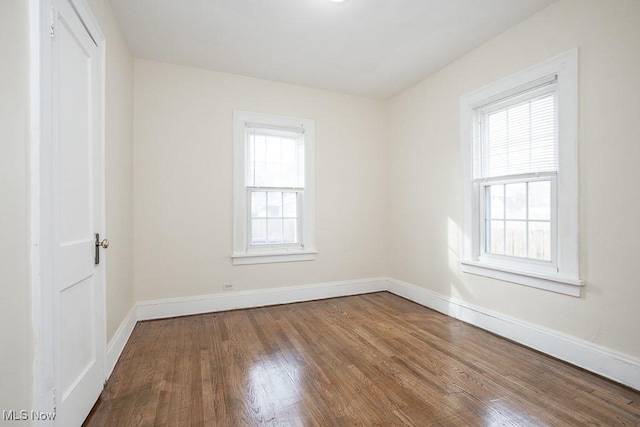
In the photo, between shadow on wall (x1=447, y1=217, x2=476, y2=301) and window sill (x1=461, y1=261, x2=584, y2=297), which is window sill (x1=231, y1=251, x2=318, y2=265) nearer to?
shadow on wall (x1=447, y1=217, x2=476, y2=301)

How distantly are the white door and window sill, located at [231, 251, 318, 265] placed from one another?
5.55ft

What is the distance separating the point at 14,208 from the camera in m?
1.11

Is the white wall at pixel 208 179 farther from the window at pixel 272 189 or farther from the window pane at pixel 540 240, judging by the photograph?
the window pane at pixel 540 240

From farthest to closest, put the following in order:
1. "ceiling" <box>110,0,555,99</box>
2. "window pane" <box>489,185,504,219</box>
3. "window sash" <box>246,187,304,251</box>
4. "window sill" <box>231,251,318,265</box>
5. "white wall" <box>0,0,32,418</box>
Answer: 1. "window sash" <box>246,187,304,251</box>
2. "window sill" <box>231,251,318,265</box>
3. "window pane" <box>489,185,504,219</box>
4. "ceiling" <box>110,0,555,99</box>
5. "white wall" <box>0,0,32,418</box>

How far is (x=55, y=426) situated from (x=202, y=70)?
3400 mm

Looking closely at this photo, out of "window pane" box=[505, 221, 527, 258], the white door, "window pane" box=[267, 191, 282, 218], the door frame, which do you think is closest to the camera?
the door frame

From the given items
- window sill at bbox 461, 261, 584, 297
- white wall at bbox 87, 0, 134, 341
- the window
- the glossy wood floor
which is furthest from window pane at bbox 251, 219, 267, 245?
window sill at bbox 461, 261, 584, 297

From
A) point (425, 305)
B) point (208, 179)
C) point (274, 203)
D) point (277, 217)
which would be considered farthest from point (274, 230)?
point (425, 305)

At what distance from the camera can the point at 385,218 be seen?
177 inches

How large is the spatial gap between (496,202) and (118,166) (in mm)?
3543

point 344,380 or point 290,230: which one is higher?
point 290,230

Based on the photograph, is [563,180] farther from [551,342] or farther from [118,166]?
[118,166]

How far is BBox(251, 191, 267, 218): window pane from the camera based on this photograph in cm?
375

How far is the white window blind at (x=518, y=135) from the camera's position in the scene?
2506 mm
